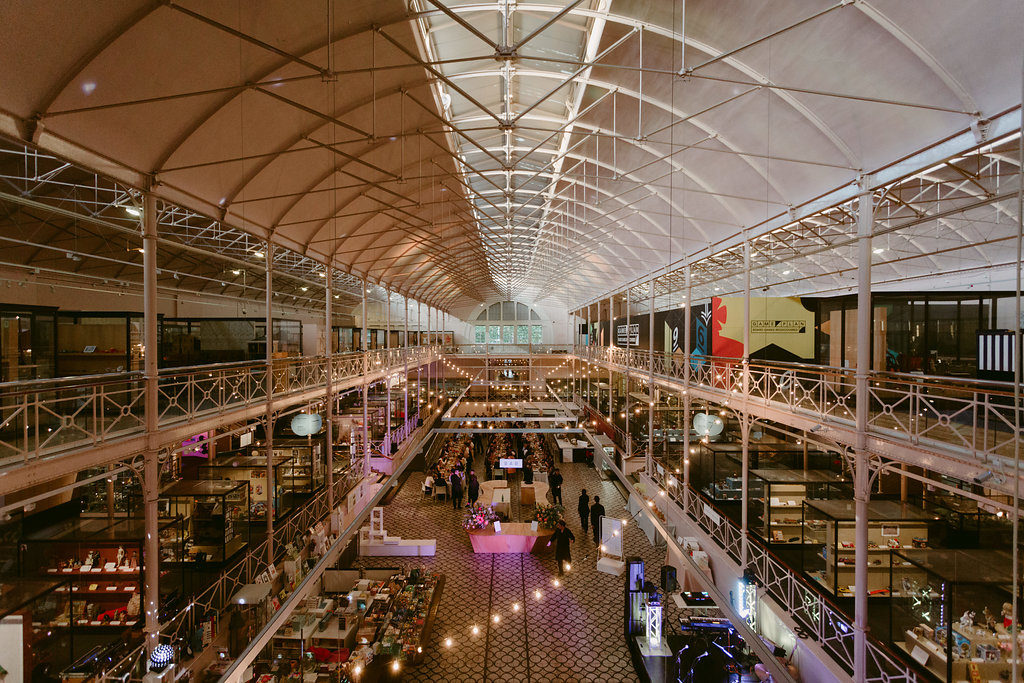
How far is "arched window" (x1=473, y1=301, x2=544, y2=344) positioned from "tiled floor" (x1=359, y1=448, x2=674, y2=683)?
2883cm

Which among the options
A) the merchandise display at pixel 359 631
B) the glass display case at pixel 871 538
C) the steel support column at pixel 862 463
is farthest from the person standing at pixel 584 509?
the steel support column at pixel 862 463

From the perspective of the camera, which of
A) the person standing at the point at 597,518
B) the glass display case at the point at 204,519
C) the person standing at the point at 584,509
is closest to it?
the glass display case at the point at 204,519

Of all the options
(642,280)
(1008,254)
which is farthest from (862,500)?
(642,280)

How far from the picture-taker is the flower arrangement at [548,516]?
41.3 feet

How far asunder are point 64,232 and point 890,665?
1607cm

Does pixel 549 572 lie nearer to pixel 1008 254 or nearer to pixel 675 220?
pixel 675 220

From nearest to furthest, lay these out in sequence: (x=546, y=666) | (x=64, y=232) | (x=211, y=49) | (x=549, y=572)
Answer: (x=211, y=49) < (x=546, y=666) < (x=64, y=232) < (x=549, y=572)

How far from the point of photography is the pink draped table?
40.8ft

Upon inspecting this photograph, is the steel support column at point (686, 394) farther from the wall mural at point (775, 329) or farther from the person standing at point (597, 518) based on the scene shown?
the person standing at point (597, 518)

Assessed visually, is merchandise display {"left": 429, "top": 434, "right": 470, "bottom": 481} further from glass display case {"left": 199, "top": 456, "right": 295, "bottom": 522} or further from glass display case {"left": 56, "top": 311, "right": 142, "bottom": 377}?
glass display case {"left": 56, "top": 311, "right": 142, "bottom": 377}

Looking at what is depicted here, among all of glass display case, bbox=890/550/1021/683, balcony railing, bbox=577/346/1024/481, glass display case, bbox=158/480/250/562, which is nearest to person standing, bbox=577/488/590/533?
balcony railing, bbox=577/346/1024/481

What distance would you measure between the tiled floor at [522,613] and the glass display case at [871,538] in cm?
353

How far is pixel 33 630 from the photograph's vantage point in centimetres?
524

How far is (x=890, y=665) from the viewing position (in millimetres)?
5559
